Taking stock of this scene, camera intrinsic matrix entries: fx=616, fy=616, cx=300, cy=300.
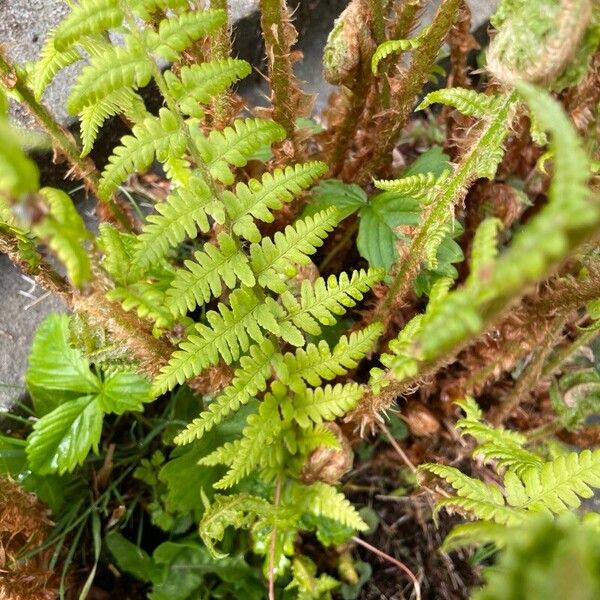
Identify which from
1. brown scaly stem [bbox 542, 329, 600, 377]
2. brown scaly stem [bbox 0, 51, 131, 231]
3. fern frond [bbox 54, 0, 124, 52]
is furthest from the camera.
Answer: brown scaly stem [bbox 542, 329, 600, 377]

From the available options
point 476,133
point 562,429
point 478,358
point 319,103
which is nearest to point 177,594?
point 478,358

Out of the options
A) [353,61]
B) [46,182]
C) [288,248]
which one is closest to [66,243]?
[288,248]

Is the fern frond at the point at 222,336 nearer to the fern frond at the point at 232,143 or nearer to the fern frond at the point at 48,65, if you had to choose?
the fern frond at the point at 232,143

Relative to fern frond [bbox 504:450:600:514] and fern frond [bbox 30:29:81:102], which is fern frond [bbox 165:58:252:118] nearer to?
fern frond [bbox 30:29:81:102]

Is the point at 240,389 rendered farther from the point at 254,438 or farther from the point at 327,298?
the point at 327,298

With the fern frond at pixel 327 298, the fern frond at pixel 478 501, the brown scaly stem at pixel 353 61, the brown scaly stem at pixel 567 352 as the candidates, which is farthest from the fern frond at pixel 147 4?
the brown scaly stem at pixel 567 352

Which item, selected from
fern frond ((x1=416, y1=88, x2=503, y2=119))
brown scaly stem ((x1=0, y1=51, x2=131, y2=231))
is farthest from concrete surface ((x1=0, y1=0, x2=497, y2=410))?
fern frond ((x1=416, y1=88, x2=503, y2=119))

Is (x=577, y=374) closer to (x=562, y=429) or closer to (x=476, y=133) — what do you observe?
(x=562, y=429)
